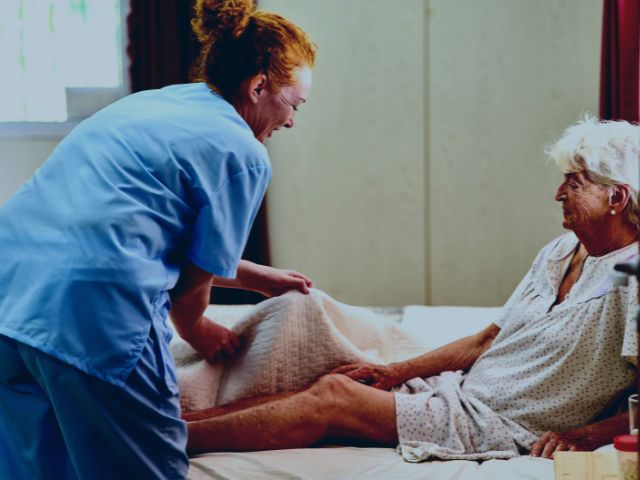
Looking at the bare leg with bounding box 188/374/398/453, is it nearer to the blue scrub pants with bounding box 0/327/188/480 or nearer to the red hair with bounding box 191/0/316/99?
the blue scrub pants with bounding box 0/327/188/480

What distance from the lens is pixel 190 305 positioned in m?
1.73

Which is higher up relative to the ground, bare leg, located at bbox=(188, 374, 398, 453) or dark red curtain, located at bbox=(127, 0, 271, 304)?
dark red curtain, located at bbox=(127, 0, 271, 304)

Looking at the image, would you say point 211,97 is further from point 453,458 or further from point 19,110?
point 19,110

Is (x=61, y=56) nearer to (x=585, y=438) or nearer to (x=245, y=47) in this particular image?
(x=245, y=47)

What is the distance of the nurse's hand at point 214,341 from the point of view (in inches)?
80.5

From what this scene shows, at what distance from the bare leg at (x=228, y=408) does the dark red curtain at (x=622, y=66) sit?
1581 millimetres

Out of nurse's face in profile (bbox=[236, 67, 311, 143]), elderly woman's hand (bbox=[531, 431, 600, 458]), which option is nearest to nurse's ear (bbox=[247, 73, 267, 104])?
nurse's face in profile (bbox=[236, 67, 311, 143])

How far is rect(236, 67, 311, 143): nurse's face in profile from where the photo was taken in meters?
1.71

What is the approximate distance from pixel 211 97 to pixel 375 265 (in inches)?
99.4

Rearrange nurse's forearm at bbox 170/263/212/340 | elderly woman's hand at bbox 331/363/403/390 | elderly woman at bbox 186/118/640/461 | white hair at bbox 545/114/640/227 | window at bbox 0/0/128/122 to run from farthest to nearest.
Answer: window at bbox 0/0/128/122 → elderly woman's hand at bbox 331/363/403/390 → white hair at bbox 545/114/640/227 → elderly woman at bbox 186/118/640/461 → nurse's forearm at bbox 170/263/212/340

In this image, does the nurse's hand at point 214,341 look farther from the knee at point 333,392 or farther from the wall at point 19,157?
the wall at point 19,157

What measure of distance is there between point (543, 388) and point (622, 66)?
1477 mm

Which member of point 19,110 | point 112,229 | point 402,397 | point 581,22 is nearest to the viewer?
point 112,229

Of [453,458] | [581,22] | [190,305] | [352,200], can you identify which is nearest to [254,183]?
[190,305]
